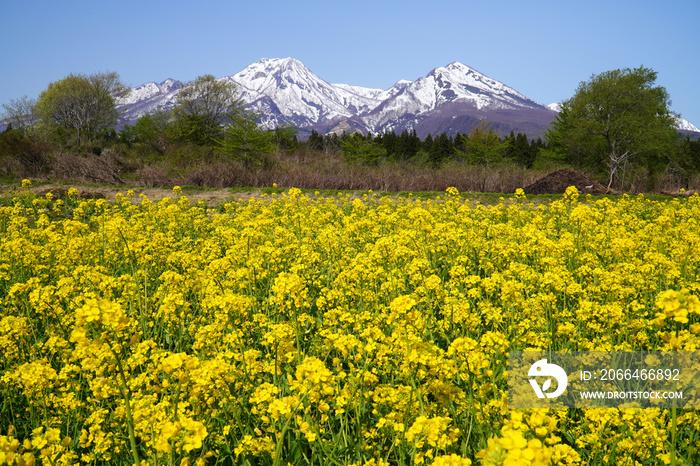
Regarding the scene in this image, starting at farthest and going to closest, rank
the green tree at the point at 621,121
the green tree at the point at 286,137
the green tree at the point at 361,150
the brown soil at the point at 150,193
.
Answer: the green tree at the point at 286,137, the green tree at the point at 361,150, the green tree at the point at 621,121, the brown soil at the point at 150,193

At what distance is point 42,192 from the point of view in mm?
13219

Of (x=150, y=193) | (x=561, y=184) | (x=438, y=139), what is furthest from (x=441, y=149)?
(x=150, y=193)

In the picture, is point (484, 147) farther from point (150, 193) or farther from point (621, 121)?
point (150, 193)

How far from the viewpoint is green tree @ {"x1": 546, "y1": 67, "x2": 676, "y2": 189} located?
39.2m

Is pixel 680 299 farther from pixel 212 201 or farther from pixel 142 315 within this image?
pixel 212 201

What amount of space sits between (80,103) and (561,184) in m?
54.7

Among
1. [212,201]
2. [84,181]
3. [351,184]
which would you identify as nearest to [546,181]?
[351,184]

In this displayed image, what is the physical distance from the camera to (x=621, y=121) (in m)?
39.3

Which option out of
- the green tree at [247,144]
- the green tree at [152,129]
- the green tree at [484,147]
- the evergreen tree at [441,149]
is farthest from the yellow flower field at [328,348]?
the green tree at [152,129]

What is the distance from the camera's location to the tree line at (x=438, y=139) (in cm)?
3969

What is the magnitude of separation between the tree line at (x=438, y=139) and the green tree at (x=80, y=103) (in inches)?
4.2

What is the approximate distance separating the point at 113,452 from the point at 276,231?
3.88m

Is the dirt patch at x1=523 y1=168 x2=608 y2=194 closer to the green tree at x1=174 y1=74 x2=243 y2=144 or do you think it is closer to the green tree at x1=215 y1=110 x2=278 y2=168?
the green tree at x1=215 y1=110 x2=278 y2=168

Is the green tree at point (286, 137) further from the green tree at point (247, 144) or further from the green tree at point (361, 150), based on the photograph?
the green tree at point (247, 144)
